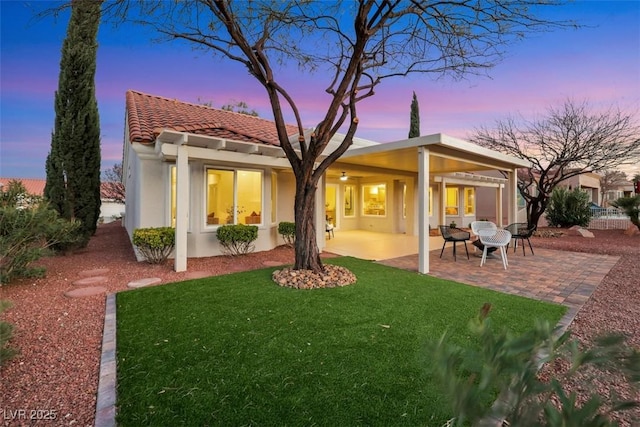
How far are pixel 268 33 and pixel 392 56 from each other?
125 inches

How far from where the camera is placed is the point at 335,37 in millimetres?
7789

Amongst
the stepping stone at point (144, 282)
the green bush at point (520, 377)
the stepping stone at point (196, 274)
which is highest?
the green bush at point (520, 377)

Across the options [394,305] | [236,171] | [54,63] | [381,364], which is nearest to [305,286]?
[394,305]

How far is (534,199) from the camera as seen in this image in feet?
47.1

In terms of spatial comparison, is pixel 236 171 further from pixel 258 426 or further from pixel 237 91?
pixel 258 426

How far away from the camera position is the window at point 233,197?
29.8 ft

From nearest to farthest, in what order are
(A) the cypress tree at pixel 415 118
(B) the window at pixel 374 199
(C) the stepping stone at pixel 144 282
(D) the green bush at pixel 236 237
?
(C) the stepping stone at pixel 144 282 → (D) the green bush at pixel 236 237 → (B) the window at pixel 374 199 → (A) the cypress tree at pixel 415 118

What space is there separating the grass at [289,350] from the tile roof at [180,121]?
4.07 m

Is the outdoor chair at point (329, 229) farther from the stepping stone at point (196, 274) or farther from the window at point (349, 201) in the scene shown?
the stepping stone at point (196, 274)

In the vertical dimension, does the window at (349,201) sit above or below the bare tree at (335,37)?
below

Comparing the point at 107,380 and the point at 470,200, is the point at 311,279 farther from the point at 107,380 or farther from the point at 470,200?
the point at 470,200

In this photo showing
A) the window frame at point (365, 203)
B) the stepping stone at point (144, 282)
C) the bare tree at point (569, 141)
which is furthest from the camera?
the window frame at point (365, 203)

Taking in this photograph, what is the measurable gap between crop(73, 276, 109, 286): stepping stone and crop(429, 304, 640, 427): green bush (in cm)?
711

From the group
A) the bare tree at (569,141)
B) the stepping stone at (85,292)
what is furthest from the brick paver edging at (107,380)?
the bare tree at (569,141)
